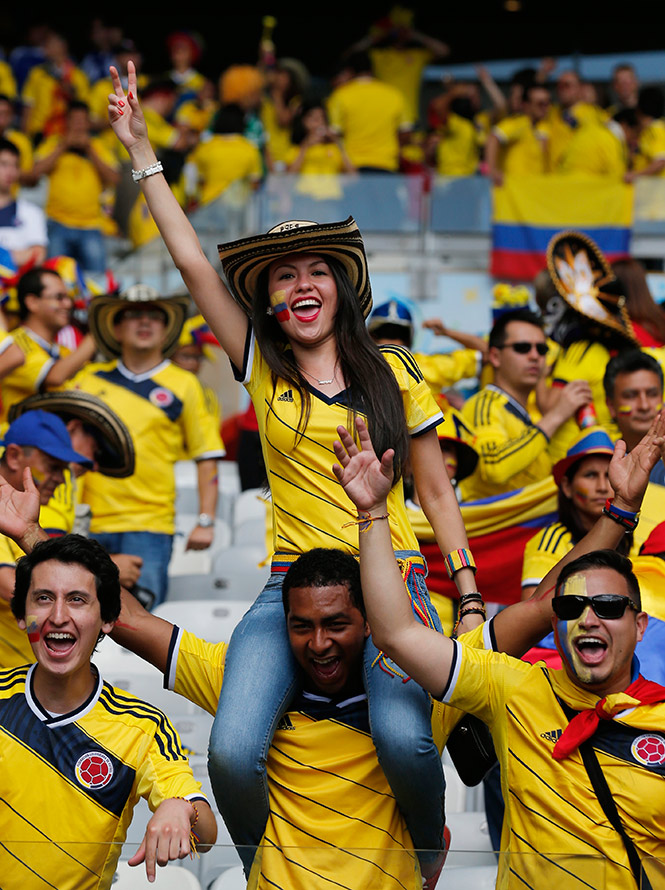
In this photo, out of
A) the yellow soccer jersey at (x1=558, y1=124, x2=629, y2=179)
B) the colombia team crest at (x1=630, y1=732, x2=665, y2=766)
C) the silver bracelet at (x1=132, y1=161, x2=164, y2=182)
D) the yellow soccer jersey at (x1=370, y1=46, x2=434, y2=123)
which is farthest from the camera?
the yellow soccer jersey at (x1=370, y1=46, x2=434, y2=123)

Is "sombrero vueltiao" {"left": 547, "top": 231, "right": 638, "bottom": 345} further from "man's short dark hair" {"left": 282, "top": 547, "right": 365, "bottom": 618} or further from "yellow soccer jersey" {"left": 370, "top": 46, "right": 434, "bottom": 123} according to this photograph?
"yellow soccer jersey" {"left": 370, "top": 46, "right": 434, "bottom": 123}

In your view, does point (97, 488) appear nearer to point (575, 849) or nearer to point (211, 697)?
point (211, 697)

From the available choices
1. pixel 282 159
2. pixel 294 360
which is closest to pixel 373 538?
pixel 294 360

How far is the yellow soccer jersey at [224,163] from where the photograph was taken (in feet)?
34.6

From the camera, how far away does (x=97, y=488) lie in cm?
629

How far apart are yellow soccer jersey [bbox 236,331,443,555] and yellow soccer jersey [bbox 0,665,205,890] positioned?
0.58 meters

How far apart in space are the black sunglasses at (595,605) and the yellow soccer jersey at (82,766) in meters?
0.95

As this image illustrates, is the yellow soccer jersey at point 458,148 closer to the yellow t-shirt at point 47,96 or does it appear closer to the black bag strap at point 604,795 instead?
the yellow t-shirt at point 47,96

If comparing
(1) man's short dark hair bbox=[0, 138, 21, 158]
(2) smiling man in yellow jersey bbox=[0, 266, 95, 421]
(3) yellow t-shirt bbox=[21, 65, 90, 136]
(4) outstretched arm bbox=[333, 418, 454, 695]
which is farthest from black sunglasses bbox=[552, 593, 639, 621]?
(3) yellow t-shirt bbox=[21, 65, 90, 136]

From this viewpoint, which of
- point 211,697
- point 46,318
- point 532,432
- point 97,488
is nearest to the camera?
point 211,697

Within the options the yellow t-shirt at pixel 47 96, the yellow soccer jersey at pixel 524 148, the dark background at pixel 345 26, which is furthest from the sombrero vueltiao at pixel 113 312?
the dark background at pixel 345 26

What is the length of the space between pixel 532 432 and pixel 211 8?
40.2 feet

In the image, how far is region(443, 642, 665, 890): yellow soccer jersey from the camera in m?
3.07

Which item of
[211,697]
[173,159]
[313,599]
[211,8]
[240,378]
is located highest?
[211,8]
